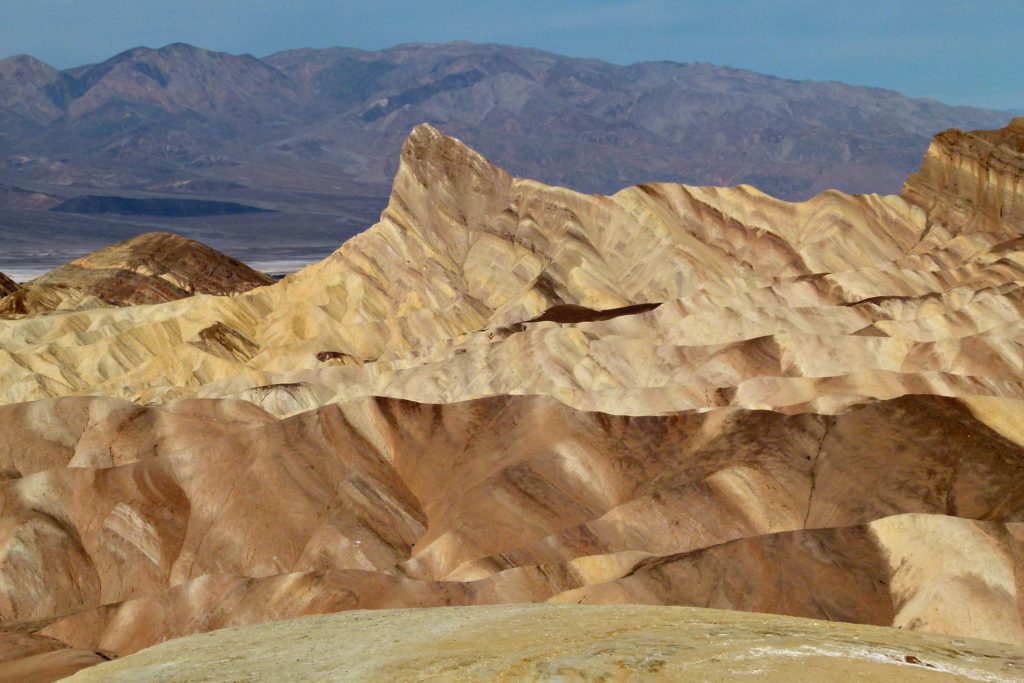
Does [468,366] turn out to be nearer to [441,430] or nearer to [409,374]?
[409,374]

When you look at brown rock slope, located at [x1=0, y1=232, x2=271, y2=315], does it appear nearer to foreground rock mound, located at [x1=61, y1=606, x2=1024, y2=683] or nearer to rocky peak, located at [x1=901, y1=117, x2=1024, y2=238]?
rocky peak, located at [x1=901, y1=117, x2=1024, y2=238]

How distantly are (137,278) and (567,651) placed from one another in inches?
4185

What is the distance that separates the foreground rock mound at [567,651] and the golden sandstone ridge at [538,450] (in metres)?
0.53

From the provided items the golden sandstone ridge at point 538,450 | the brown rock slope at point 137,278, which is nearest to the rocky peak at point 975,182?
the golden sandstone ridge at point 538,450

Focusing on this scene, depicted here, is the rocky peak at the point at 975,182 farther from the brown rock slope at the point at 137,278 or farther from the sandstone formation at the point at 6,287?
the sandstone formation at the point at 6,287

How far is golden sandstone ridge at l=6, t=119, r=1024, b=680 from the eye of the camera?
41750mm

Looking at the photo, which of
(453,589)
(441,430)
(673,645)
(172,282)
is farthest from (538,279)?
(673,645)

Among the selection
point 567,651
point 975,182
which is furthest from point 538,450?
point 975,182

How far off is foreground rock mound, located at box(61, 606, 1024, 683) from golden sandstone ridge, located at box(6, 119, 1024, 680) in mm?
526

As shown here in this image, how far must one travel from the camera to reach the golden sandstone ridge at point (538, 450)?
4175 cm

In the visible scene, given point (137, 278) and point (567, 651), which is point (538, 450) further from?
point (137, 278)

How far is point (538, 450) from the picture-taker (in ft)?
184

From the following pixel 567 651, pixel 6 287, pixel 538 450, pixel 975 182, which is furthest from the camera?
pixel 6 287

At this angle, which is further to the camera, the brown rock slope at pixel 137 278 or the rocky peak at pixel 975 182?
the brown rock slope at pixel 137 278
